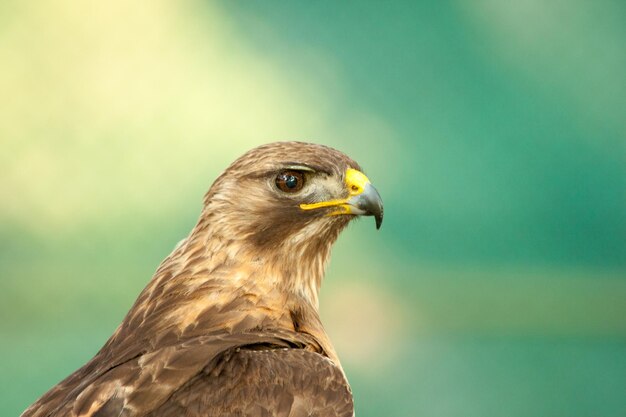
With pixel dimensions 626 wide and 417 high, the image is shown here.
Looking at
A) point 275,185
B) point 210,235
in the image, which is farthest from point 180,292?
point 275,185

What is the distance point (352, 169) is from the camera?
11.0ft

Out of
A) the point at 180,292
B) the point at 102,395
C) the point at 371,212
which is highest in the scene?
the point at 371,212

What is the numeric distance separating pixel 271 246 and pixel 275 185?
0.64 ft

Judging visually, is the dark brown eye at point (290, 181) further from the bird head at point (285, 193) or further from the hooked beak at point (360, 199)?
the hooked beak at point (360, 199)

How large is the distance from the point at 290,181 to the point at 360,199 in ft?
0.75

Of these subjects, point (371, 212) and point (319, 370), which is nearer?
point (319, 370)

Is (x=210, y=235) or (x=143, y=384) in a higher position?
(x=210, y=235)

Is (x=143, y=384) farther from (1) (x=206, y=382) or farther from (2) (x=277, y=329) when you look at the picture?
(2) (x=277, y=329)

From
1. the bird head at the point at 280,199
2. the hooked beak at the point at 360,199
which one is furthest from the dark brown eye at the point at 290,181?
the hooked beak at the point at 360,199

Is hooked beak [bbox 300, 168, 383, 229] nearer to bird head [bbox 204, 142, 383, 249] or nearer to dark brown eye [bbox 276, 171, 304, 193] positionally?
bird head [bbox 204, 142, 383, 249]

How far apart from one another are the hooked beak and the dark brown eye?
0.41 ft

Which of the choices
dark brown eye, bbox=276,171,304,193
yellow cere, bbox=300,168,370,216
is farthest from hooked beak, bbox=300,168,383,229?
dark brown eye, bbox=276,171,304,193

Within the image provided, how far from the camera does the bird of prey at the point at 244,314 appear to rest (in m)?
2.77

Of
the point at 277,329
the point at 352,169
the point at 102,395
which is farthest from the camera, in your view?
the point at 352,169
